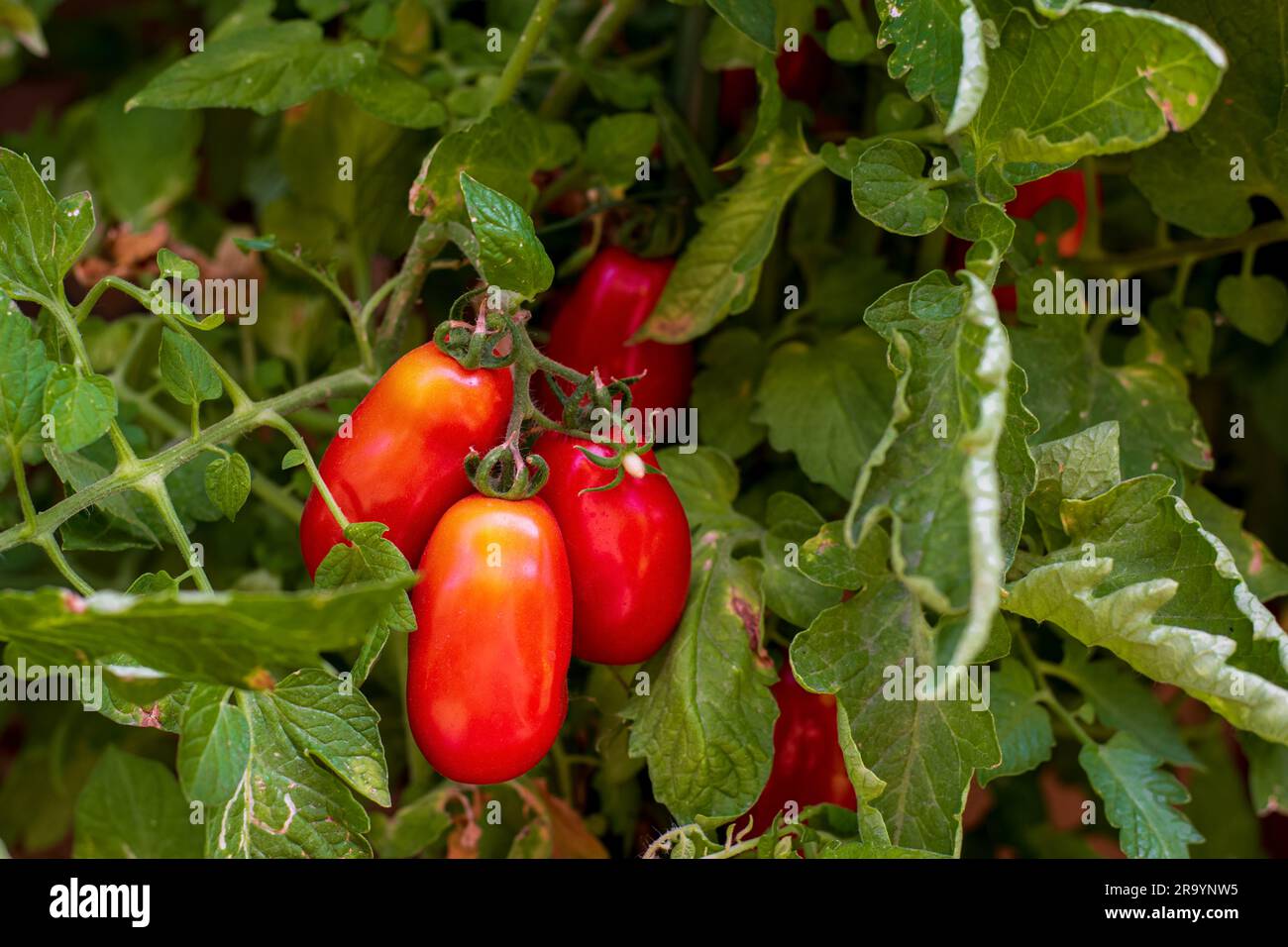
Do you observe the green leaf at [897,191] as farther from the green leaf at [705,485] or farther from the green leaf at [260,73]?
the green leaf at [260,73]

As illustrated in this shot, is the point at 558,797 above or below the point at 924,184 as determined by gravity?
below

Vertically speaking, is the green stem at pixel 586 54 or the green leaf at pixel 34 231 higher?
the green stem at pixel 586 54

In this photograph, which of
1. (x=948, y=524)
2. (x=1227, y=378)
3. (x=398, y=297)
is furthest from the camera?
(x=1227, y=378)

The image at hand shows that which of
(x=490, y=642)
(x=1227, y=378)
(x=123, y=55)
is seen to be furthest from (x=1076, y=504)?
(x=123, y=55)

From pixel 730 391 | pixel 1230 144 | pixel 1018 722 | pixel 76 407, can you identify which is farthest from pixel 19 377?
pixel 1230 144

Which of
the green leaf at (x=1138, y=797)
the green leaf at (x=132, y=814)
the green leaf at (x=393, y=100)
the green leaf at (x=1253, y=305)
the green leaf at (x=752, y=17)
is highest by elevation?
the green leaf at (x=752, y=17)

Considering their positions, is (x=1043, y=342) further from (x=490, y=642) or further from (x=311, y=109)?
(x=311, y=109)

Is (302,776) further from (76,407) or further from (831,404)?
(831,404)

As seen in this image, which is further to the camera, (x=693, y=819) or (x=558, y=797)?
(x=558, y=797)

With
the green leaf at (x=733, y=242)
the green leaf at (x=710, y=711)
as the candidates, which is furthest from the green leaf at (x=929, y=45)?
the green leaf at (x=710, y=711)
